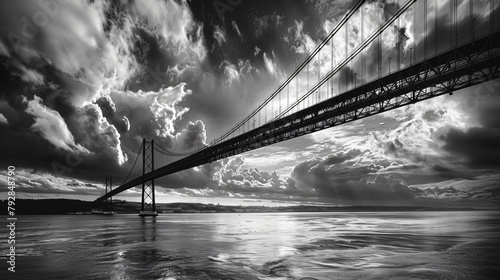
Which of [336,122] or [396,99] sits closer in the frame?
[396,99]

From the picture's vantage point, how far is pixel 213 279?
1095 cm

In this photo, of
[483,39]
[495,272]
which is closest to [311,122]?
[483,39]

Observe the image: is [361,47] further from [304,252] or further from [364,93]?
[304,252]

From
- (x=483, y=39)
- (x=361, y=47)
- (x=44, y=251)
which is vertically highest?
(x=361, y=47)

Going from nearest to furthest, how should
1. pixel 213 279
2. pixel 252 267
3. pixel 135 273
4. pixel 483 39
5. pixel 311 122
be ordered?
pixel 213 279, pixel 135 273, pixel 252 267, pixel 483 39, pixel 311 122

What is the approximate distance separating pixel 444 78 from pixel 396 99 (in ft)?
16.8

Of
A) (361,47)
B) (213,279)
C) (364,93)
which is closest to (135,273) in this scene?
(213,279)

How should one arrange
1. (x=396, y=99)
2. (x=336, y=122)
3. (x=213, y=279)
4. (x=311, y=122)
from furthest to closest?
1. (x=311, y=122)
2. (x=336, y=122)
3. (x=396, y=99)
4. (x=213, y=279)

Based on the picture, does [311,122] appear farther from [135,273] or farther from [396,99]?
[135,273]

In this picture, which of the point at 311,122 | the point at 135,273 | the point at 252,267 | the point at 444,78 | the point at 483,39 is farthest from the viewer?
the point at 311,122

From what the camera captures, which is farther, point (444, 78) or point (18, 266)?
point (444, 78)

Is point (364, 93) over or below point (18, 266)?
over

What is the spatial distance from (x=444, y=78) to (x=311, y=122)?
49.9 ft

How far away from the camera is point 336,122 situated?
35.8 m
